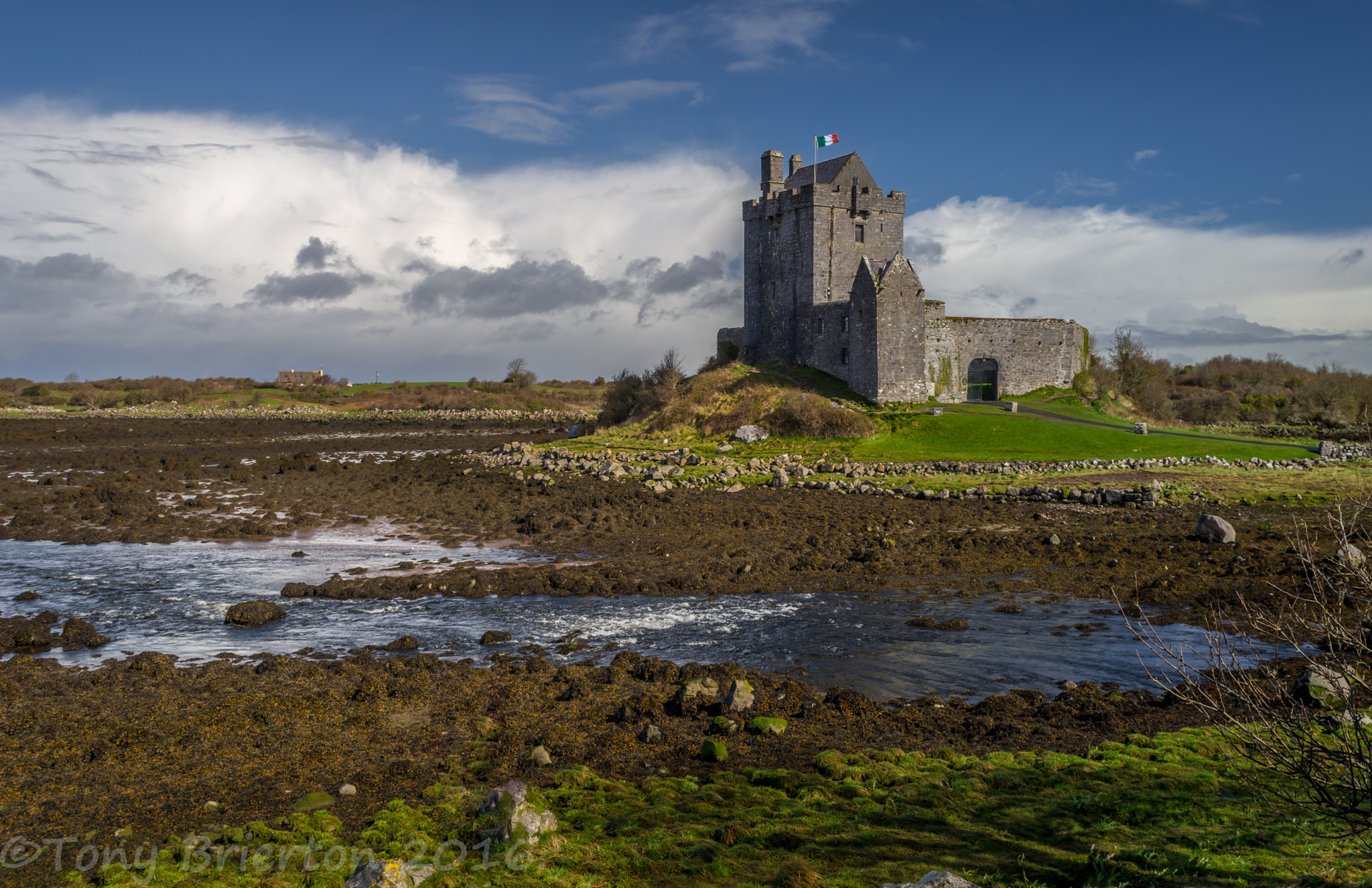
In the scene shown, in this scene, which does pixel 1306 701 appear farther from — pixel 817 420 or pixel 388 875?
pixel 817 420

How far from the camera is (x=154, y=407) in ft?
325

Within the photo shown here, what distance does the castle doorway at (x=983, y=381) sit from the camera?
155 ft

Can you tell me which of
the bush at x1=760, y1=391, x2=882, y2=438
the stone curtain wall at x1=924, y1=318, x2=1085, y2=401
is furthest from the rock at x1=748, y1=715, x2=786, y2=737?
the stone curtain wall at x1=924, y1=318, x2=1085, y2=401

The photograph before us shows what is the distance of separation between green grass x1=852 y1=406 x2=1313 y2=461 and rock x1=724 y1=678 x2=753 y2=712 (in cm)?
2460

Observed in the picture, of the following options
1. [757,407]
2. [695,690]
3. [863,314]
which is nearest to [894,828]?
[695,690]

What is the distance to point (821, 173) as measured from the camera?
162 feet

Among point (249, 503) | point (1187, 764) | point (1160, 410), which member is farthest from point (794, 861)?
point (1160, 410)

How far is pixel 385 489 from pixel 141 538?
9.43m

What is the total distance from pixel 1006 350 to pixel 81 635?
45.2 m

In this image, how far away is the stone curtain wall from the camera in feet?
149

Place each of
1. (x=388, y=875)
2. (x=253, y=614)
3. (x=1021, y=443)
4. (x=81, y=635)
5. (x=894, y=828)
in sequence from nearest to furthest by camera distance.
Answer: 1. (x=388, y=875)
2. (x=894, y=828)
3. (x=81, y=635)
4. (x=253, y=614)
5. (x=1021, y=443)

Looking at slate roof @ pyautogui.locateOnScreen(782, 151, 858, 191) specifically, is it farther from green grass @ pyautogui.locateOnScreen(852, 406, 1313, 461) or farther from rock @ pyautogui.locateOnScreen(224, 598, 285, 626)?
rock @ pyautogui.locateOnScreen(224, 598, 285, 626)

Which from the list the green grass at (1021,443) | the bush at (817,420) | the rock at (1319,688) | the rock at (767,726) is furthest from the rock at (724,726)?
the bush at (817,420)

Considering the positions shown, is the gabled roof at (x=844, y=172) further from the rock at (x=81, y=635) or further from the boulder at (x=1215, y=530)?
the rock at (x=81, y=635)
